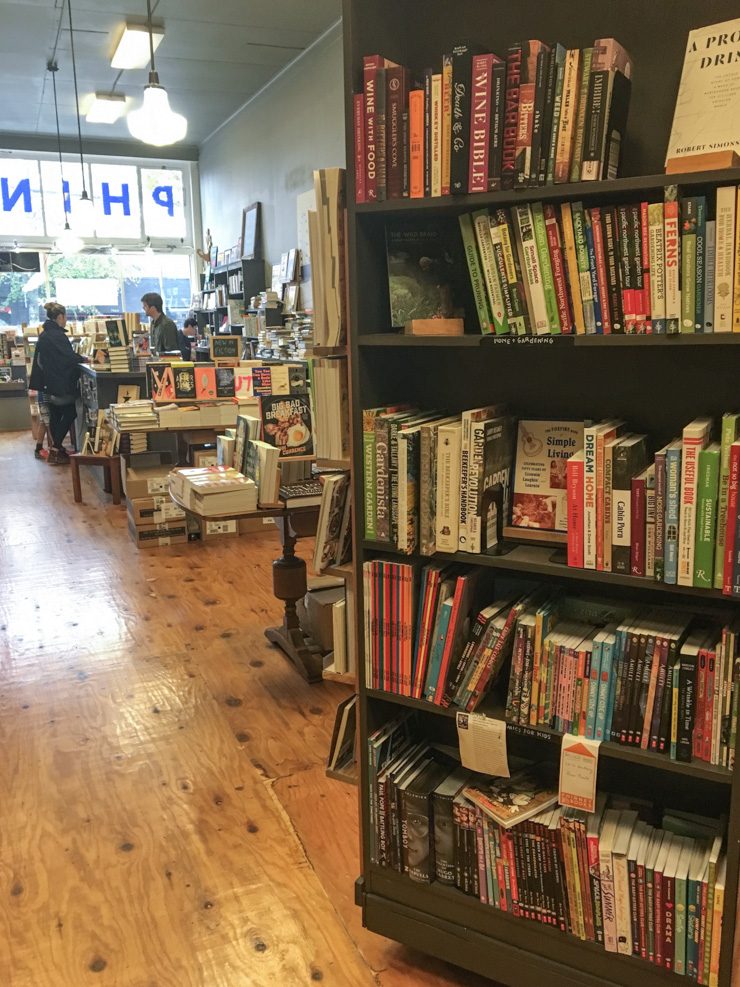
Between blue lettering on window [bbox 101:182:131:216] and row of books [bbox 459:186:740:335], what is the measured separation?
1193 cm

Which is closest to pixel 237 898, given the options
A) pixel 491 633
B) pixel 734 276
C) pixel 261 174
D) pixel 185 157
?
pixel 491 633

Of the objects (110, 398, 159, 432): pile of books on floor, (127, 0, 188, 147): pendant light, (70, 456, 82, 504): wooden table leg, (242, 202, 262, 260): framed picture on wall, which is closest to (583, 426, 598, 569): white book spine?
(110, 398, 159, 432): pile of books on floor

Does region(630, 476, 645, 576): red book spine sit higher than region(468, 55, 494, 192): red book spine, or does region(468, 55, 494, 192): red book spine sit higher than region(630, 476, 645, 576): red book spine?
region(468, 55, 494, 192): red book spine

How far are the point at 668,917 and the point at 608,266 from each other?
1.27m

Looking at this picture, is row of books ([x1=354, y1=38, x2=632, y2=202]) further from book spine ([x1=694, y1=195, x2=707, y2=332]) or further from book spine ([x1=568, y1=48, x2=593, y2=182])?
book spine ([x1=694, y1=195, x2=707, y2=332])

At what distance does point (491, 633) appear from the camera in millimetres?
1775

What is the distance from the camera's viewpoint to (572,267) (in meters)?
1.55

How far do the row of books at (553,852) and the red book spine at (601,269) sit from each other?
1.02 metres

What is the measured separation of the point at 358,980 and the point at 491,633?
3.02 ft

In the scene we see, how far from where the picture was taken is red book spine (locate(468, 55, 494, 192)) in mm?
1521

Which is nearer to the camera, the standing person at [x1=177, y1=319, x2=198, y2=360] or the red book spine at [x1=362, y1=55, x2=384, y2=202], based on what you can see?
the red book spine at [x1=362, y1=55, x2=384, y2=202]

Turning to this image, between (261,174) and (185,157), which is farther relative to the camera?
(185,157)

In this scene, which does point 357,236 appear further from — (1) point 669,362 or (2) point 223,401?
(2) point 223,401

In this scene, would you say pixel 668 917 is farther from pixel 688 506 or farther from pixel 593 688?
pixel 688 506
